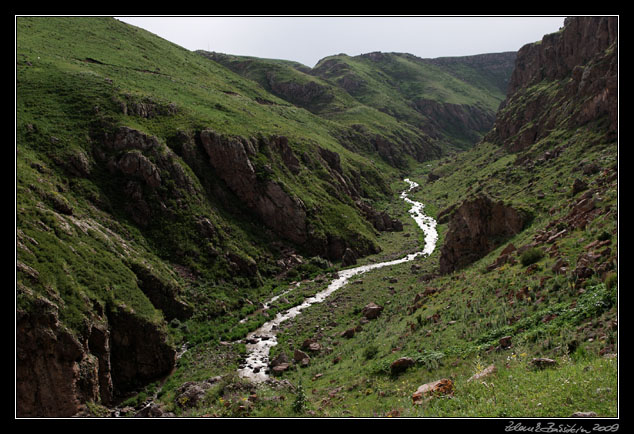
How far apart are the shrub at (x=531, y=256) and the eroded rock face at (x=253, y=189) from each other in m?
35.5

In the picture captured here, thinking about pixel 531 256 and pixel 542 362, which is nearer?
pixel 542 362

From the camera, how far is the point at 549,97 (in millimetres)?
90062

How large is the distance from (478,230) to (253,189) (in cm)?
3358

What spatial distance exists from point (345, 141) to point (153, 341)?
116 m

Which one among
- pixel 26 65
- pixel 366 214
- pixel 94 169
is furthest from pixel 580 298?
pixel 26 65

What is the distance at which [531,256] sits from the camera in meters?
24.4

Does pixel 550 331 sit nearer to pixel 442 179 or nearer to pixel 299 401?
pixel 299 401

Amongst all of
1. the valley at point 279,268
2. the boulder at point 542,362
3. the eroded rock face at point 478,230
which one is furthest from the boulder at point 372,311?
the boulder at point 542,362

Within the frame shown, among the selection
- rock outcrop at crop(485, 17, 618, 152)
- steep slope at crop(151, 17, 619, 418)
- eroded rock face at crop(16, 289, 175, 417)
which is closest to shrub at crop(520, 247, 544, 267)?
steep slope at crop(151, 17, 619, 418)

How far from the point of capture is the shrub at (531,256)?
79.7 feet

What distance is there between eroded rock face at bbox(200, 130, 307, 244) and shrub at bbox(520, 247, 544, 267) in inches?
1396

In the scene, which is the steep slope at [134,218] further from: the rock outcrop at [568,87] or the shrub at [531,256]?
the rock outcrop at [568,87]

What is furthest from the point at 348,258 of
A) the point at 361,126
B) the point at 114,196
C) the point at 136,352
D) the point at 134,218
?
the point at 361,126

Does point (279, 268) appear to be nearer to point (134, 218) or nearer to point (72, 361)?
point (134, 218)
